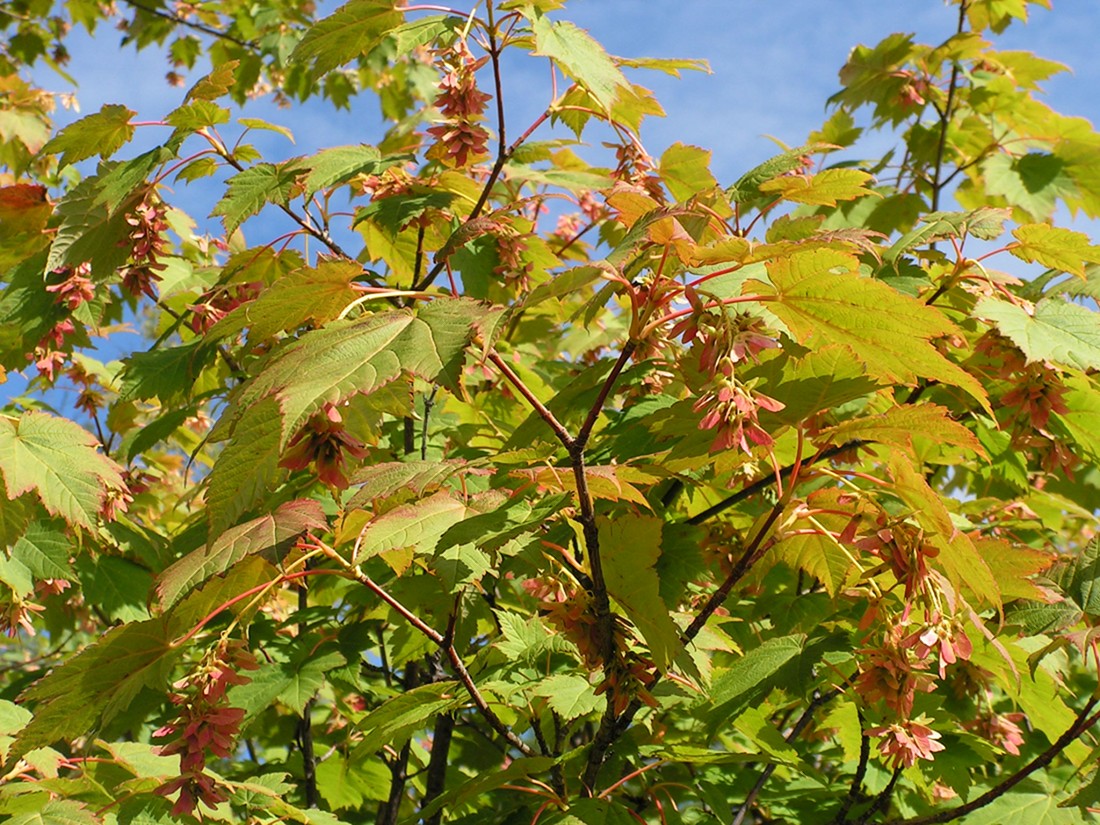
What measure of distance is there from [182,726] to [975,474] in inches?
117

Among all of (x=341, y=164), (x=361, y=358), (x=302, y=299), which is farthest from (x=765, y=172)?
(x=361, y=358)

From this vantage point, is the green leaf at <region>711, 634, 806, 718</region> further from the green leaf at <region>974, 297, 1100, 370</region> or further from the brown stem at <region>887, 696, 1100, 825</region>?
the green leaf at <region>974, 297, 1100, 370</region>

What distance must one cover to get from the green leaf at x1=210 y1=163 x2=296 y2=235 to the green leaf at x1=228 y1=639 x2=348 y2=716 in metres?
1.11

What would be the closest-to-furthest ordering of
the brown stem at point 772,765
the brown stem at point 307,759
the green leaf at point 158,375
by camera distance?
the brown stem at point 772,765 → the green leaf at point 158,375 → the brown stem at point 307,759

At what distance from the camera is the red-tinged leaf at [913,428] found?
155 cm

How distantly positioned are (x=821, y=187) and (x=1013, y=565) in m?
0.98

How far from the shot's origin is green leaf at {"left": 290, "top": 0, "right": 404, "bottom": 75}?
7.92 ft

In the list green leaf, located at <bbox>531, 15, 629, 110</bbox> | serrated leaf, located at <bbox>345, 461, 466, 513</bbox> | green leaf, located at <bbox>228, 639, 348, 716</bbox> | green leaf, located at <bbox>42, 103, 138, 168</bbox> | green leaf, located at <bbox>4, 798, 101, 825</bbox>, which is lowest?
green leaf, located at <bbox>4, 798, 101, 825</bbox>

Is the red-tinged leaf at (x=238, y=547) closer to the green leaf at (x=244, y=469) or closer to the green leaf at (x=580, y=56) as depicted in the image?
the green leaf at (x=244, y=469)

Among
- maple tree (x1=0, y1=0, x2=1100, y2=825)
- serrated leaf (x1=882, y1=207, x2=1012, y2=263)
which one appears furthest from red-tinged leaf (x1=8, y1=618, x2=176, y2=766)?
serrated leaf (x1=882, y1=207, x2=1012, y2=263)

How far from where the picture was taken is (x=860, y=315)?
1.44m

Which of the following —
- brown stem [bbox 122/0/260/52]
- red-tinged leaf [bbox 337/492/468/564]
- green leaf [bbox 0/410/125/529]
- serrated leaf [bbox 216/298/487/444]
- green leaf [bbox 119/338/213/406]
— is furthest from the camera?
brown stem [bbox 122/0/260/52]

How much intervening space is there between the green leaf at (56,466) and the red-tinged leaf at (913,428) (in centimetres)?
164

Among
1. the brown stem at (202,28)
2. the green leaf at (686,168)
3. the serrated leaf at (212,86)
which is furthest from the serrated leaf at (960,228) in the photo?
the brown stem at (202,28)
